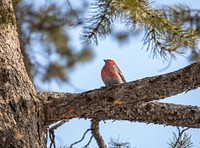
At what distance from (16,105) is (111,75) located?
746 millimetres

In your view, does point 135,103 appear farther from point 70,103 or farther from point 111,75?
point 111,75

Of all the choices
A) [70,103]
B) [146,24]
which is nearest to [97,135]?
[70,103]

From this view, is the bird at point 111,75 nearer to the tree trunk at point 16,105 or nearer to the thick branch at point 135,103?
the thick branch at point 135,103

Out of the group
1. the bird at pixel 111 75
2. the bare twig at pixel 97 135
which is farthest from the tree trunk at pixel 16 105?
the bird at pixel 111 75

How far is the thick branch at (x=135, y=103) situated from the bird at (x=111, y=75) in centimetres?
45

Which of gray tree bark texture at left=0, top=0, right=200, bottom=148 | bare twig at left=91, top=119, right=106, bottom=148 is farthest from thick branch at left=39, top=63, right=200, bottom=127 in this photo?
bare twig at left=91, top=119, right=106, bottom=148

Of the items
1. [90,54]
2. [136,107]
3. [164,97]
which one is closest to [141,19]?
[164,97]

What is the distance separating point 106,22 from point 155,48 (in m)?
0.25

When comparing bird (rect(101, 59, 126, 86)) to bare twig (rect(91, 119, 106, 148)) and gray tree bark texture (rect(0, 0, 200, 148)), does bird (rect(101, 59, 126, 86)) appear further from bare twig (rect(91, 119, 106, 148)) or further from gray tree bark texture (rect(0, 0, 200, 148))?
gray tree bark texture (rect(0, 0, 200, 148))

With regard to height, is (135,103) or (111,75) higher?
(111,75)

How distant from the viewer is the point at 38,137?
2199mm

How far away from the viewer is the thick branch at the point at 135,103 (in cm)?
209

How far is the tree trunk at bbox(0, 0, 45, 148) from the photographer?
211cm

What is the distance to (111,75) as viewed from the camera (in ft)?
8.95
